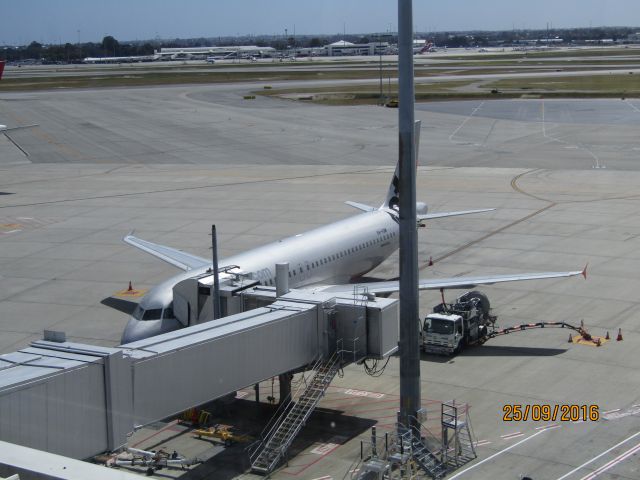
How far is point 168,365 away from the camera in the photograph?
77.2ft

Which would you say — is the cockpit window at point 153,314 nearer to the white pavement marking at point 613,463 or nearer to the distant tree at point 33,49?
the white pavement marking at point 613,463

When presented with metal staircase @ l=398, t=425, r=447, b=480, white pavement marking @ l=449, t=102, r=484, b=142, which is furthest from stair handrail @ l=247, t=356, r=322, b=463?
white pavement marking @ l=449, t=102, r=484, b=142

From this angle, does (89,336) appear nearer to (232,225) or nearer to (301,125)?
(232,225)

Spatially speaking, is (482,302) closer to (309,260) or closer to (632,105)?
(309,260)

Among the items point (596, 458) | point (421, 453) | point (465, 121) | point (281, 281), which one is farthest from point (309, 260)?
point (465, 121)

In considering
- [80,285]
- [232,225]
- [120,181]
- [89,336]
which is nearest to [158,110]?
[120,181]

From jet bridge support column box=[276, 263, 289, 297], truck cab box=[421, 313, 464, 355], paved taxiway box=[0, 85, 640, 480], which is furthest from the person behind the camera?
truck cab box=[421, 313, 464, 355]

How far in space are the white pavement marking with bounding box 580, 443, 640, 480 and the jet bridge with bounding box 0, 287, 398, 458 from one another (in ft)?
24.3

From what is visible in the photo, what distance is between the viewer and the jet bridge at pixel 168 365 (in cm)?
2009

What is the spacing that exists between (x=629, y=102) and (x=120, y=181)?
297ft

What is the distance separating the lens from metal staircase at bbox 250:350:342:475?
2608 cm

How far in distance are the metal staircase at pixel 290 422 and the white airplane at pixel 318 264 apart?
524cm

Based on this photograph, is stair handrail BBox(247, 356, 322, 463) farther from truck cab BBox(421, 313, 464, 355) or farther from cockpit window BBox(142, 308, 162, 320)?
truck cab BBox(421, 313, 464, 355)

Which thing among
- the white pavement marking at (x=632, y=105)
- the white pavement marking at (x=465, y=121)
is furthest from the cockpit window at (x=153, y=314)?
the white pavement marking at (x=632, y=105)
